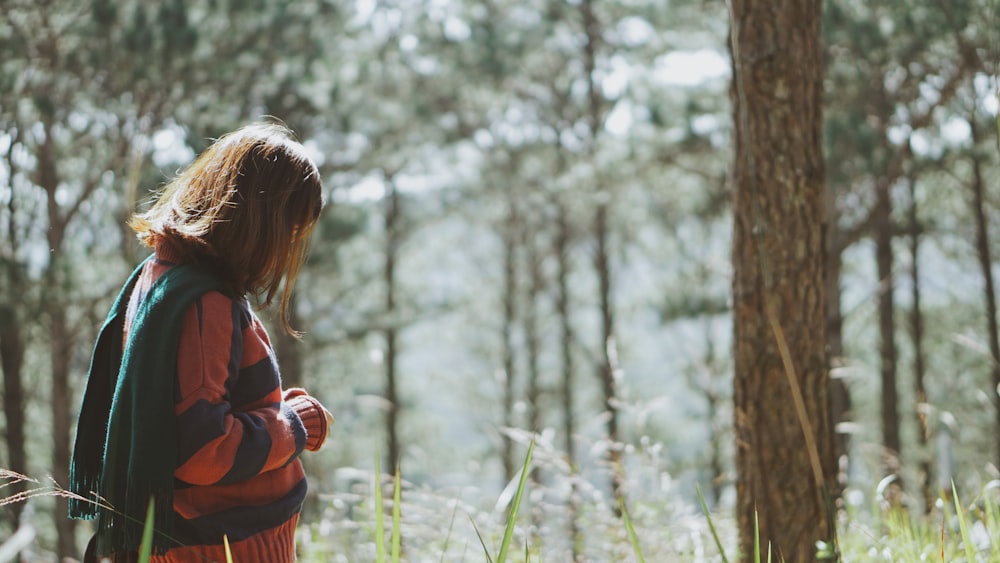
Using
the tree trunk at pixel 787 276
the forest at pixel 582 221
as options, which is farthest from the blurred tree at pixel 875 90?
the tree trunk at pixel 787 276

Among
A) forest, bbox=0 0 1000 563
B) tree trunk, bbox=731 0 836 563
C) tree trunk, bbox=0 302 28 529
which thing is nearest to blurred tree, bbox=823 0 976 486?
forest, bbox=0 0 1000 563

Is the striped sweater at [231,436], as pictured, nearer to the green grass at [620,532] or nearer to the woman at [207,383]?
the woman at [207,383]

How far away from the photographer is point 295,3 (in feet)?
28.4

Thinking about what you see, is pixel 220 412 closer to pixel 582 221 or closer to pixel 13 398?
pixel 13 398

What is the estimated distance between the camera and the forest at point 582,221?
231 centimetres

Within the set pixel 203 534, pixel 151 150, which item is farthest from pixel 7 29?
pixel 203 534

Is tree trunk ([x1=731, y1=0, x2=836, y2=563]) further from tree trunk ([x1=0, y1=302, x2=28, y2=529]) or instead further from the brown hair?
tree trunk ([x1=0, y1=302, x2=28, y2=529])

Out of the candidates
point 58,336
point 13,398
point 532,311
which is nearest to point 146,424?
point 58,336

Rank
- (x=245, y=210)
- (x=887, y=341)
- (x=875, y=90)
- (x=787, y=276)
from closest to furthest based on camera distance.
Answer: (x=245, y=210) < (x=787, y=276) < (x=875, y=90) < (x=887, y=341)

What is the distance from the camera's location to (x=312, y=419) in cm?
132

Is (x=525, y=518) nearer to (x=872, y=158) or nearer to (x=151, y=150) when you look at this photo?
(x=151, y=150)

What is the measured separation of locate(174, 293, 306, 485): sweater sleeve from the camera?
114 cm

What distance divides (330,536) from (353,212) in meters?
9.80

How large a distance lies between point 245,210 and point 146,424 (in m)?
0.34
